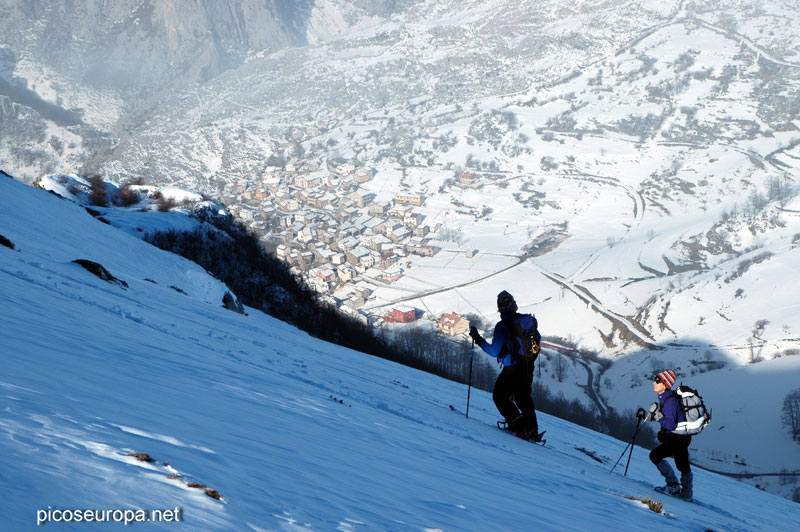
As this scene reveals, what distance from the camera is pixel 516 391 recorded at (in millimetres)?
8383

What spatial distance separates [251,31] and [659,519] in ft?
684

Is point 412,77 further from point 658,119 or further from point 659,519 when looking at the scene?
point 659,519

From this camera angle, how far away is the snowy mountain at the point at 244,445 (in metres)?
3.26

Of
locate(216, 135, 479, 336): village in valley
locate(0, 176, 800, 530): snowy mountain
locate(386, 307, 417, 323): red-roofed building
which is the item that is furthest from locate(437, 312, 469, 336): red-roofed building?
locate(0, 176, 800, 530): snowy mountain

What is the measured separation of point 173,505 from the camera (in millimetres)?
3131

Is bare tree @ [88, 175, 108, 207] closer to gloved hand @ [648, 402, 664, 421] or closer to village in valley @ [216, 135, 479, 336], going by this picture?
village in valley @ [216, 135, 479, 336]

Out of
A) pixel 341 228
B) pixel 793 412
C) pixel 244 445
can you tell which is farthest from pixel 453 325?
pixel 244 445

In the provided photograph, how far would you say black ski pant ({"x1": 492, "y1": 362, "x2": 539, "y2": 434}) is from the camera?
26.8ft

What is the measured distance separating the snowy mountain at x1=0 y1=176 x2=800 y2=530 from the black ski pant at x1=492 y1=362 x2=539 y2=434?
1.40 feet

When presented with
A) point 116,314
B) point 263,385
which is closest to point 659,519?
point 263,385

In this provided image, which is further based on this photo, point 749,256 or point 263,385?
point 749,256

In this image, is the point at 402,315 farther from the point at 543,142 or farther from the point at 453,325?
the point at 543,142

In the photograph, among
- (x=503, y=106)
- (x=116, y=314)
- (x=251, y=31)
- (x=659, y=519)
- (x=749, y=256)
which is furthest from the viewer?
(x=251, y=31)

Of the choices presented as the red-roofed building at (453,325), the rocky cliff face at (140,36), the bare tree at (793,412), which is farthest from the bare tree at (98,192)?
the rocky cliff face at (140,36)
